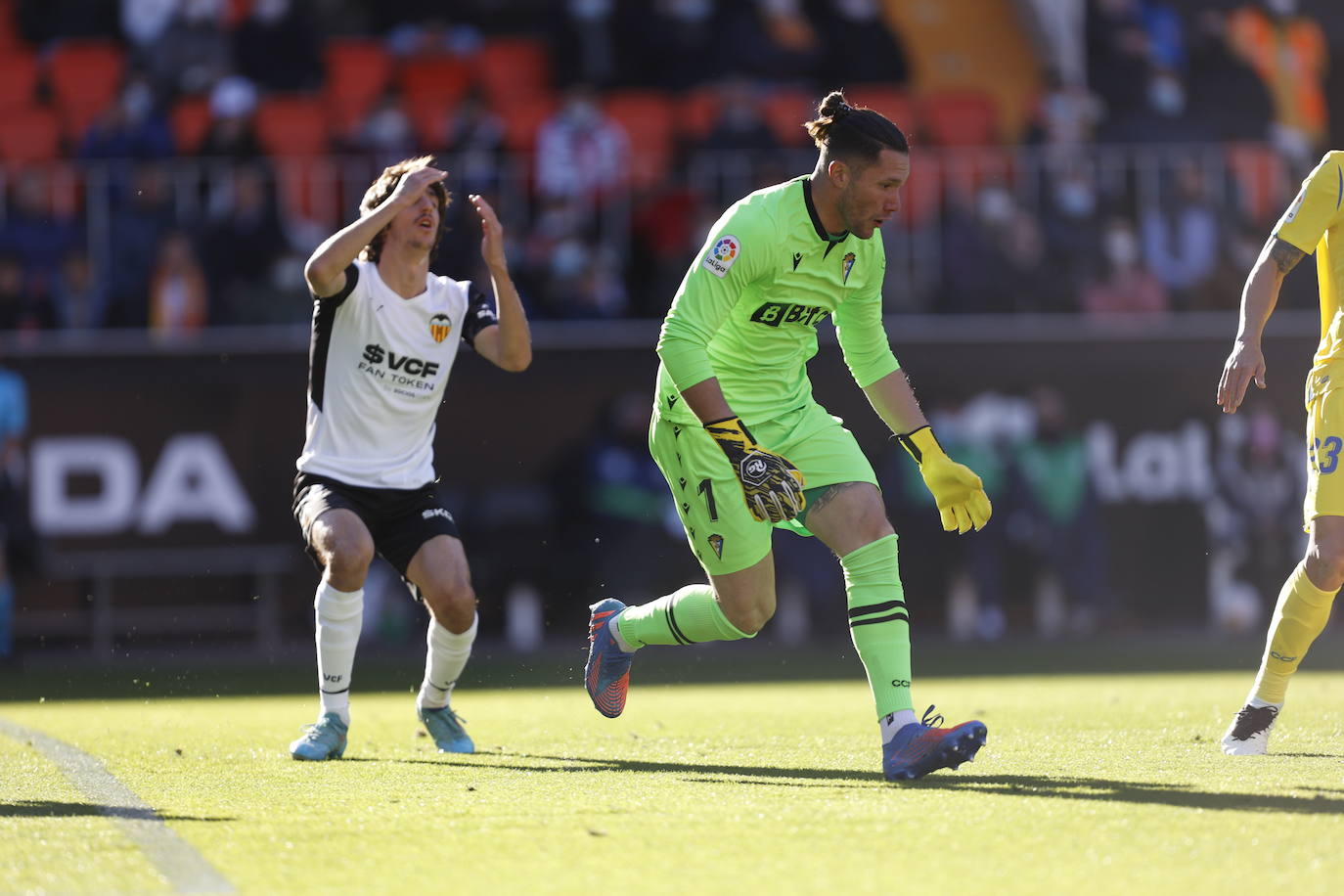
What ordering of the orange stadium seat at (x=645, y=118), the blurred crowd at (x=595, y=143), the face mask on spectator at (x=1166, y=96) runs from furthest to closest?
the face mask on spectator at (x=1166, y=96)
the orange stadium seat at (x=645, y=118)
the blurred crowd at (x=595, y=143)

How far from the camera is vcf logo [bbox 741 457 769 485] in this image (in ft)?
20.2

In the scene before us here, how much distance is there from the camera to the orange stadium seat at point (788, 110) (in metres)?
18.0

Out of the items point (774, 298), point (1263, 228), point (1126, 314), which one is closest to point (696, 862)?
point (774, 298)

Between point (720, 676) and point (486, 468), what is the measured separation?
13.0ft

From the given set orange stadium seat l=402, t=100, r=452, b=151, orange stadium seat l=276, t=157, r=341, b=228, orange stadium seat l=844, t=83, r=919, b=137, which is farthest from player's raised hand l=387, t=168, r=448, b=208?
orange stadium seat l=844, t=83, r=919, b=137

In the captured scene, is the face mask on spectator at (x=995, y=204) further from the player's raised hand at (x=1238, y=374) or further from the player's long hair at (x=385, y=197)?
the player's raised hand at (x=1238, y=374)

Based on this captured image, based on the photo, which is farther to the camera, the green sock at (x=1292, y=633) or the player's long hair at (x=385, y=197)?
the player's long hair at (x=385, y=197)

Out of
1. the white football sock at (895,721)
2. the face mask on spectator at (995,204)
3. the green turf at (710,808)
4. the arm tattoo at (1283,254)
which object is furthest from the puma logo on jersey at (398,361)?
the face mask on spectator at (995,204)

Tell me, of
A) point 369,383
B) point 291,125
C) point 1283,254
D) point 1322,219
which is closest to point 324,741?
point 369,383

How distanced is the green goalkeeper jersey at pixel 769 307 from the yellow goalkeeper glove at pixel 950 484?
0.31m

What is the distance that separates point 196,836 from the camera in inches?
211

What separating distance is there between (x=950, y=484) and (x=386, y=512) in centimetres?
239

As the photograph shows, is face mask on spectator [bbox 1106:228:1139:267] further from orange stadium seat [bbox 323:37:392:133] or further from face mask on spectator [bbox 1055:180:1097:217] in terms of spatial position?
orange stadium seat [bbox 323:37:392:133]

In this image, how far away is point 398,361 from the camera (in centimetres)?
781
